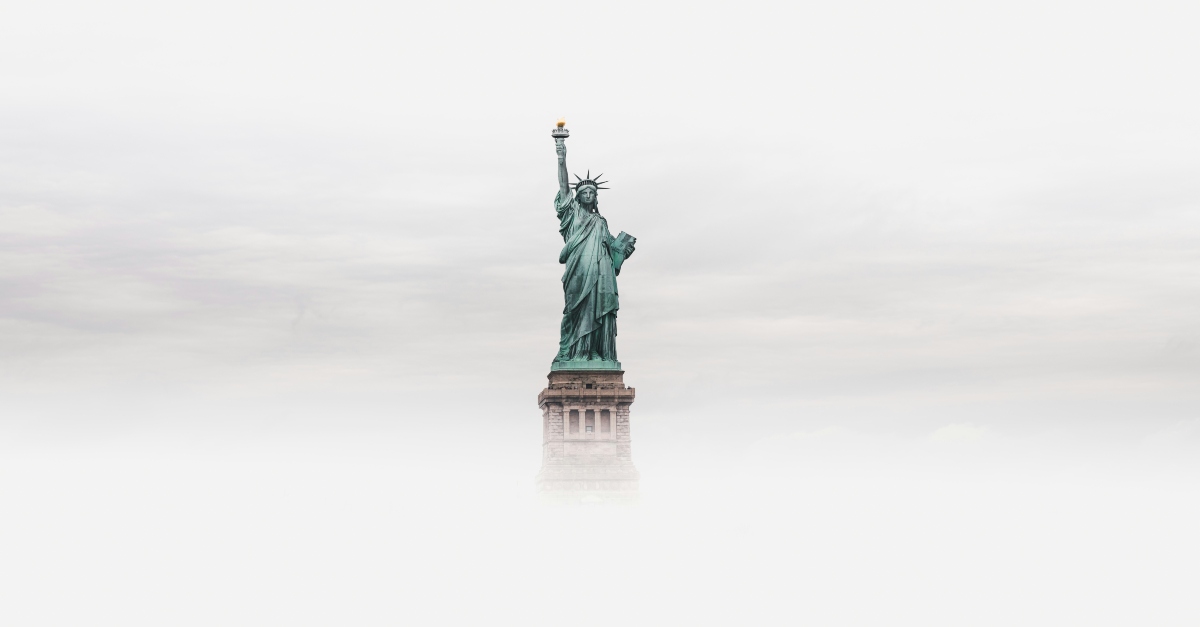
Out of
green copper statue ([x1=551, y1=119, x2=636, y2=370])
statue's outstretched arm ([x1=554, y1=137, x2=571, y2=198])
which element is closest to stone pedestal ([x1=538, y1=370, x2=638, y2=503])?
green copper statue ([x1=551, y1=119, x2=636, y2=370])

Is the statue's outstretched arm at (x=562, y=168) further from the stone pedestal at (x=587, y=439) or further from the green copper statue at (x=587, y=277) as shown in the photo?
the stone pedestal at (x=587, y=439)

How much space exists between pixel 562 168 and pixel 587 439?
13693mm

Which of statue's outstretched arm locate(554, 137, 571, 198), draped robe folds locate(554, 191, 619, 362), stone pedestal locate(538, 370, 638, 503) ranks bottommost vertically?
stone pedestal locate(538, 370, 638, 503)

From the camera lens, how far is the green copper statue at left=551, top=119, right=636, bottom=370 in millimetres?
99000

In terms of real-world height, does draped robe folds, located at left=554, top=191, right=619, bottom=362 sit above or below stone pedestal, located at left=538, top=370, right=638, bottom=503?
above

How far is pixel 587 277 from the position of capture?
99.2 metres

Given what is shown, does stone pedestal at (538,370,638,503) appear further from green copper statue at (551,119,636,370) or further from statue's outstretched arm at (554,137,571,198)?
statue's outstretched arm at (554,137,571,198)

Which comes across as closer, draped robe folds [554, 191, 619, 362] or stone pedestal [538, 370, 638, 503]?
stone pedestal [538, 370, 638, 503]

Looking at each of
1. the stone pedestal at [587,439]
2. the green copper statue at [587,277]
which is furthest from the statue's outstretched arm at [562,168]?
the stone pedestal at [587,439]

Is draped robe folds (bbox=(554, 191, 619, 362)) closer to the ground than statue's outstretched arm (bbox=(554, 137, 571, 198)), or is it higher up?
closer to the ground

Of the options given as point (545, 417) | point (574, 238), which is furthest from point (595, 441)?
point (574, 238)

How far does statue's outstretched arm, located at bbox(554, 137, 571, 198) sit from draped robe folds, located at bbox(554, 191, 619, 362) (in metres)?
0.73

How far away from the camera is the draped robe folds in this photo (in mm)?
99000

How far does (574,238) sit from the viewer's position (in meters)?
99.1
